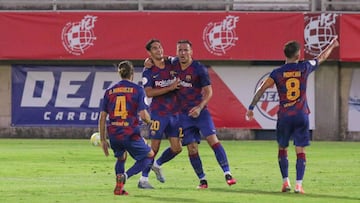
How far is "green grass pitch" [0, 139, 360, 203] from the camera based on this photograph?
15219mm

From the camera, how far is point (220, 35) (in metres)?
35.2

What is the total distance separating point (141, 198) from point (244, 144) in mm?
17429

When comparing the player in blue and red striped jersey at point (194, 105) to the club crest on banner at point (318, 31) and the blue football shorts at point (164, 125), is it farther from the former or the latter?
the club crest on banner at point (318, 31)

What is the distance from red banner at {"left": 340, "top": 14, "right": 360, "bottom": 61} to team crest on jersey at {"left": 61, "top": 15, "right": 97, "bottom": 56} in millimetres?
7826

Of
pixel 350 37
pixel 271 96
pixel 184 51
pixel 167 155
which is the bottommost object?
pixel 271 96

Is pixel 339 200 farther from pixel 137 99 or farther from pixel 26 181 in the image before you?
pixel 26 181

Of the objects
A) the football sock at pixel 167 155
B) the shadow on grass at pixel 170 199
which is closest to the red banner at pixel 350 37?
the football sock at pixel 167 155

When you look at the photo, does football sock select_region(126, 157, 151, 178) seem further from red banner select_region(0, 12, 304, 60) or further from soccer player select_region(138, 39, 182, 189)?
red banner select_region(0, 12, 304, 60)

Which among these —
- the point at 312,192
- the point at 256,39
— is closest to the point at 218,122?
the point at 256,39

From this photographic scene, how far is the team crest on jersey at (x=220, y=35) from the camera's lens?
35.2m

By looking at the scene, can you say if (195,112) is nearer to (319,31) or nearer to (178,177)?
(178,177)

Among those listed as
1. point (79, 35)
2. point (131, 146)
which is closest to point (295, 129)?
point (131, 146)

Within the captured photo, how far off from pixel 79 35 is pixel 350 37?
854 centimetres

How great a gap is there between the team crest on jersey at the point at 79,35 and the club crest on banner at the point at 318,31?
6760 mm
